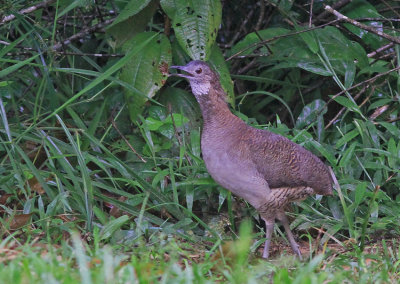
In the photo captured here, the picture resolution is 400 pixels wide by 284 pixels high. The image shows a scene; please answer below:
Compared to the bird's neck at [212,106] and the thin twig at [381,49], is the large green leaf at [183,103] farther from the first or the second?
the thin twig at [381,49]

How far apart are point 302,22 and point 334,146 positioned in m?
1.42

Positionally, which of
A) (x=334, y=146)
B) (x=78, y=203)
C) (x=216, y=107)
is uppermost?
(x=216, y=107)

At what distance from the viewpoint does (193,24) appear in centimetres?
492

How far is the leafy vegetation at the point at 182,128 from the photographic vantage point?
432 centimetres

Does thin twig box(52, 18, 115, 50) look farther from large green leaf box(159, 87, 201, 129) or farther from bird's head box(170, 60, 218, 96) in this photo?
bird's head box(170, 60, 218, 96)

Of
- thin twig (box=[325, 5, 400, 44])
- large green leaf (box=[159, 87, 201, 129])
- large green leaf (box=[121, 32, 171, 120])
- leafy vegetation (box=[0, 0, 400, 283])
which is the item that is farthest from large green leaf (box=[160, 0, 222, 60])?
thin twig (box=[325, 5, 400, 44])

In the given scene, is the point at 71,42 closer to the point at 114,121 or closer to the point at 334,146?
the point at 114,121

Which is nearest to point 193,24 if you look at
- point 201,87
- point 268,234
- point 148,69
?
point 148,69

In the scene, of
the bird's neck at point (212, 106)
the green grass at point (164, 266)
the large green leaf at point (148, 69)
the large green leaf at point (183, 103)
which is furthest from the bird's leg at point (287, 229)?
the large green leaf at point (148, 69)

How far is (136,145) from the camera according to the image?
17.7 feet

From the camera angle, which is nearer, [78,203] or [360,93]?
[78,203]

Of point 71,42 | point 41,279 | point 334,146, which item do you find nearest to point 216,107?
point 334,146

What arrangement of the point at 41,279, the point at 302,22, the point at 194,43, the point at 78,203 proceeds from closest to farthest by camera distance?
the point at 41,279, the point at 78,203, the point at 194,43, the point at 302,22

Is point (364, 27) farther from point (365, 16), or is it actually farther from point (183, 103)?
point (183, 103)
